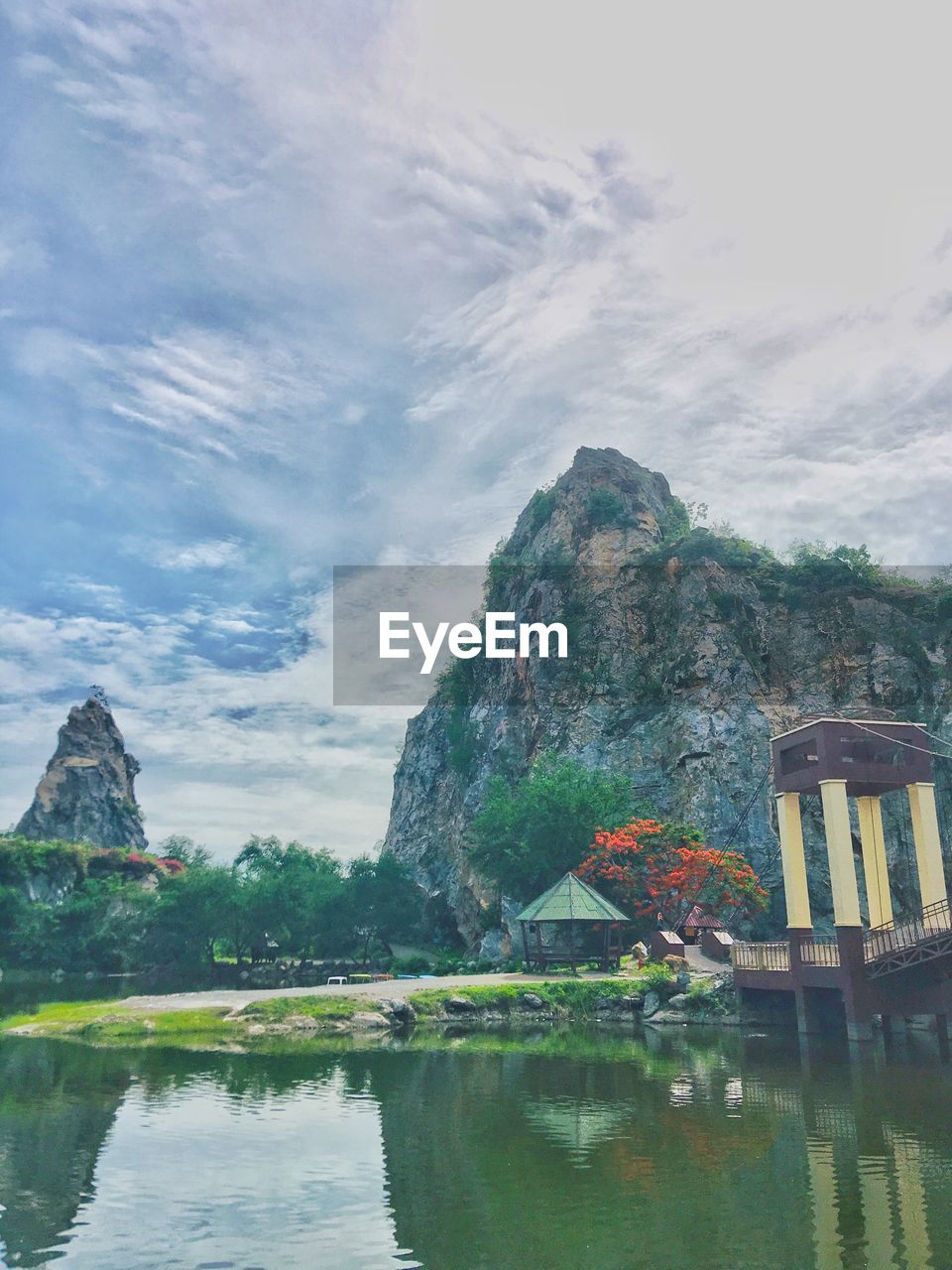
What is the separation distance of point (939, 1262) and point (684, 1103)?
9.00m

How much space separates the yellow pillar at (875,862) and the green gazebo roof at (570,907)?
10564 mm

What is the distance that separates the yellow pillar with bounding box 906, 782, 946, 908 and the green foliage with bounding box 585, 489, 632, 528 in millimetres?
44917

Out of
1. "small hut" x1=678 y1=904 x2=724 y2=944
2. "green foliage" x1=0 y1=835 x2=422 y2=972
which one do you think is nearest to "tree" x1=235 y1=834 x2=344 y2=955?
"green foliage" x1=0 y1=835 x2=422 y2=972

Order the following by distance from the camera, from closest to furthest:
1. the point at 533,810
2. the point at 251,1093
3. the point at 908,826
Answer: the point at 251,1093 < the point at 533,810 < the point at 908,826

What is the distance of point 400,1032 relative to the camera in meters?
31.2

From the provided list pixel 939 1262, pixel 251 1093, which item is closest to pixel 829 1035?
pixel 251 1093

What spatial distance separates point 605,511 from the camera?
3041 inches

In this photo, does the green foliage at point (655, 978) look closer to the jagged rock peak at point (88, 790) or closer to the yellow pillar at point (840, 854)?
the yellow pillar at point (840, 854)

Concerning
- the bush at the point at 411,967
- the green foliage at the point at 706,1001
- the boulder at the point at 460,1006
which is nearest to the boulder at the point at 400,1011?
the boulder at the point at 460,1006

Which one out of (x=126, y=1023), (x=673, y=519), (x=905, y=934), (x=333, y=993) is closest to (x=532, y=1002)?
(x=333, y=993)

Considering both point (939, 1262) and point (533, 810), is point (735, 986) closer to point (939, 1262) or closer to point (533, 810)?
point (533, 810)

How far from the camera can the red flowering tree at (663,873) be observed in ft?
148

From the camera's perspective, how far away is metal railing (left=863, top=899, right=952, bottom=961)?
29.2 metres

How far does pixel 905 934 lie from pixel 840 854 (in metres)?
3.31
